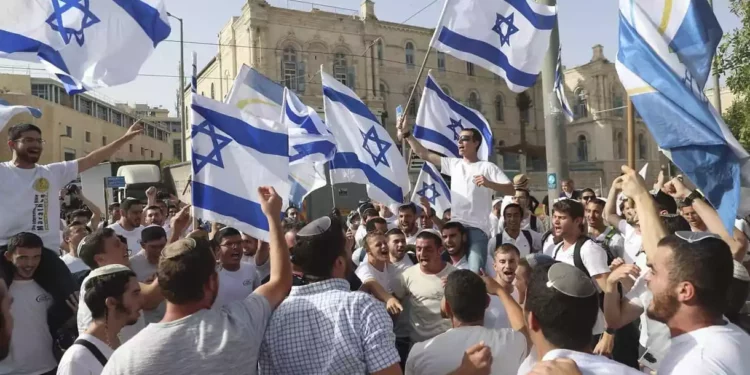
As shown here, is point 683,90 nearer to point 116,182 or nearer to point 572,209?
point 572,209

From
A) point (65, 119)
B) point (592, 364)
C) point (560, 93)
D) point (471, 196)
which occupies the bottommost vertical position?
point (592, 364)

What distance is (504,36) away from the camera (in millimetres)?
7285

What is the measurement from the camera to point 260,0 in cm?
3806

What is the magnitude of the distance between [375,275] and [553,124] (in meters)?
5.89

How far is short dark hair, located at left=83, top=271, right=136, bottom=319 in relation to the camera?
3.09 m

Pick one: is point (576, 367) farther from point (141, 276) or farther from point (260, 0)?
point (260, 0)

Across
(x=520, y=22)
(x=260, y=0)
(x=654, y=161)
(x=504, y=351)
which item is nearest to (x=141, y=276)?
(x=504, y=351)

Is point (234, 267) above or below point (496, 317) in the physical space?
above

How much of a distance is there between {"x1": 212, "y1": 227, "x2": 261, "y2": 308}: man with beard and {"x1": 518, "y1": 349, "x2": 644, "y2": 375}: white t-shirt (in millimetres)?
3264

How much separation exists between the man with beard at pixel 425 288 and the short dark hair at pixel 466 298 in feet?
4.71

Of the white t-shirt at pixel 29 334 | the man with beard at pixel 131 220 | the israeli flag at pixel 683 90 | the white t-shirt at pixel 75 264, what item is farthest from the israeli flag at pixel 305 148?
the white t-shirt at pixel 29 334

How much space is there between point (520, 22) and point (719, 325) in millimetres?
5625

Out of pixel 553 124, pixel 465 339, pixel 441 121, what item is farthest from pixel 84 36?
pixel 553 124

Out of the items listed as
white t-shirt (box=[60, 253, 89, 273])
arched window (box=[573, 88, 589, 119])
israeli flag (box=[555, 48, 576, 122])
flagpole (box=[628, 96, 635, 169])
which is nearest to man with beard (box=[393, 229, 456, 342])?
flagpole (box=[628, 96, 635, 169])
